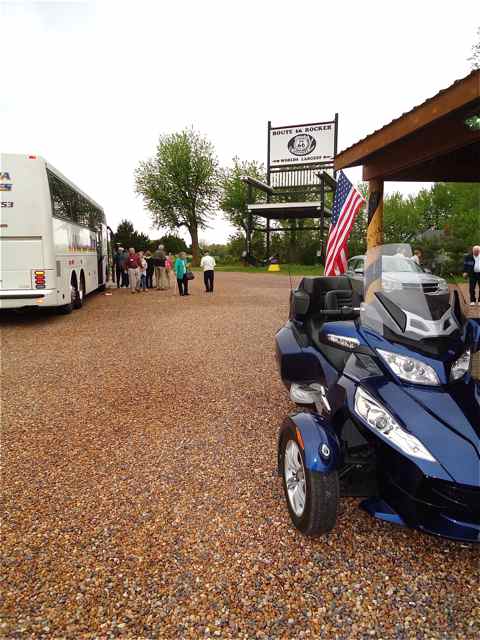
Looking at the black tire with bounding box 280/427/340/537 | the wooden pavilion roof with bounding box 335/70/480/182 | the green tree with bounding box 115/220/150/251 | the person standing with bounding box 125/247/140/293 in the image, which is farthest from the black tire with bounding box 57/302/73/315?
the green tree with bounding box 115/220/150/251

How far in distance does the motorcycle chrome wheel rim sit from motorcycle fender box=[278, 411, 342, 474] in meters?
0.11

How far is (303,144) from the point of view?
25094 millimetres

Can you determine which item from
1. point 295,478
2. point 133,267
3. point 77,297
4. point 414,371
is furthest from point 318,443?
point 133,267

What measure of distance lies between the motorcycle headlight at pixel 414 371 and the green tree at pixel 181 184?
39993 millimetres

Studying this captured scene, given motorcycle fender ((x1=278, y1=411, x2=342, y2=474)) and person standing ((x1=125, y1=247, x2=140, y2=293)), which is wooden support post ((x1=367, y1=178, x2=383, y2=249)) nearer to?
motorcycle fender ((x1=278, y1=411, x2=342, y2=474))

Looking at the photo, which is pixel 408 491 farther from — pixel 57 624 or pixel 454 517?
pixel 57 624

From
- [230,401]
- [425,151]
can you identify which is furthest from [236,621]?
[425,151]

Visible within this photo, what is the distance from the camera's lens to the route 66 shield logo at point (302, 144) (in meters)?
25.0

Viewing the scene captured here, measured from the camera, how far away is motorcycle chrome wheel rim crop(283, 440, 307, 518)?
2.46 metres

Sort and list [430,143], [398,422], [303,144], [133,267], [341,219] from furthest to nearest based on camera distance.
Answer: [303,144] → [133,267] → [341,219] → [430,143] → [398,422]

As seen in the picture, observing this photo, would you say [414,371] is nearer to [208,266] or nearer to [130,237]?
[208,266]

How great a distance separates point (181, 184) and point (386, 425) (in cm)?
4092

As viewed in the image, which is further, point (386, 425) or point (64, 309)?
point (64, 309)

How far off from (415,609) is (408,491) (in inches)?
20.3
